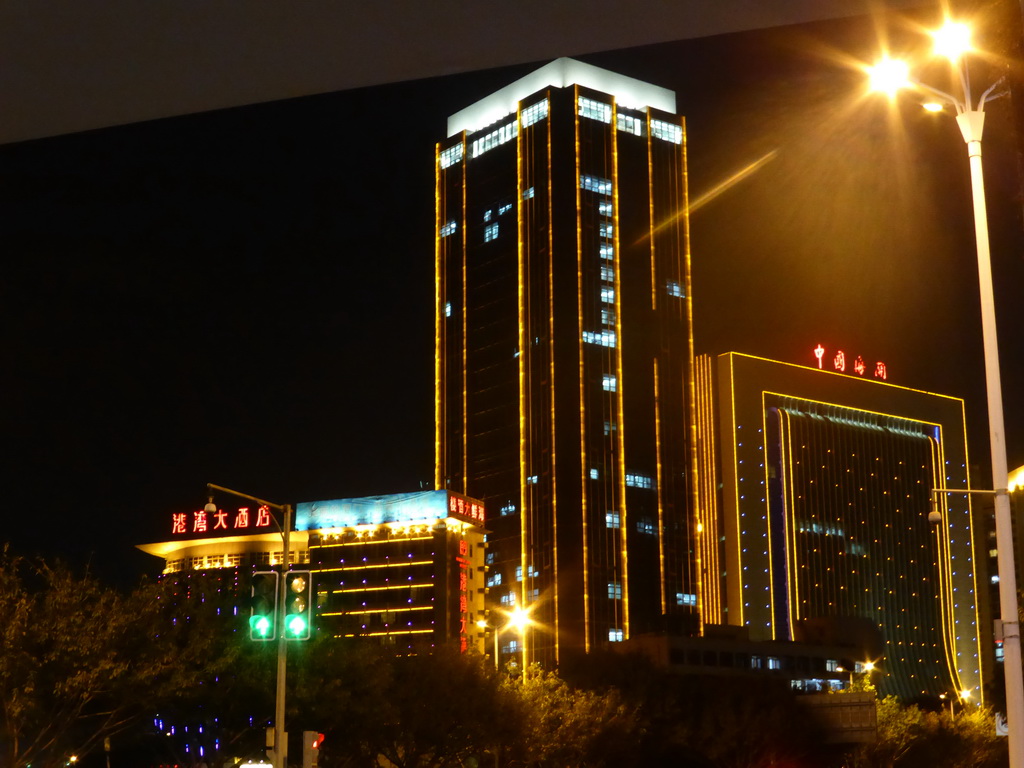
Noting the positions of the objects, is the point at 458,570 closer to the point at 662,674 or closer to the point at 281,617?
the point at 662,674

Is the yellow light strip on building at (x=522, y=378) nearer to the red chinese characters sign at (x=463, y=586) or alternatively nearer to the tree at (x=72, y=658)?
the red chinese characters sign at (x=463, y=586)

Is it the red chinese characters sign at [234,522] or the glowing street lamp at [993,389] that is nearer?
the glowing street lamp at [993,389]

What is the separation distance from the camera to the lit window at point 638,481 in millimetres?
176625

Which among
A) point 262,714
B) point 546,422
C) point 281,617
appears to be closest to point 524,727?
point 262,714

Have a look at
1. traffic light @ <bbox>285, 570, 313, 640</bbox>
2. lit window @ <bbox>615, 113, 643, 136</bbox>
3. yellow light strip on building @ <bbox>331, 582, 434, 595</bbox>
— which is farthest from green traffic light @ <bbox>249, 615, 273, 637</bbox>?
lit window @ <bbox>615, 113, 643, 136</bbox>

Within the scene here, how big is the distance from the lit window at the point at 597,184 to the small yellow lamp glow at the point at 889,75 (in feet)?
541

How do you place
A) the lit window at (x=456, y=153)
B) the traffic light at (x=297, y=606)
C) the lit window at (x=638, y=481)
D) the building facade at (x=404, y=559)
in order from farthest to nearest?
the lit window at (x=456, y=153)
the lit window at (x=638, y=481)
the building facade at (x=404, y=559)
the traffic light at (x=297, y=606)

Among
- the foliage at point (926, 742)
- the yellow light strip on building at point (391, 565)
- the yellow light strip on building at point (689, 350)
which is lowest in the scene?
the foliage at point (926, 742)

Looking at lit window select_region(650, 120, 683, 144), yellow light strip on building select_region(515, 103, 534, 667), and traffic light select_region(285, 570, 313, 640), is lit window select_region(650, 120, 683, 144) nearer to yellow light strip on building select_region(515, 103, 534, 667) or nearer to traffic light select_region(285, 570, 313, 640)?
yellow light strip on building select_region(515, 103, 534, 667)

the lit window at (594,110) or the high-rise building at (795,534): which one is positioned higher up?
the lit window at (594,110)

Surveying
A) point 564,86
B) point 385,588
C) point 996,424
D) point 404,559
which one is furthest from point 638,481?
point 996,424

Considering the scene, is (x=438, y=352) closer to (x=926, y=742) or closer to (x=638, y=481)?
(x=638, y=481)

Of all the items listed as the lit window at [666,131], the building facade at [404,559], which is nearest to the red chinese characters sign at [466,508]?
the building facade at [404,559]

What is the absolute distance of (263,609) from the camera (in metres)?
28.7
